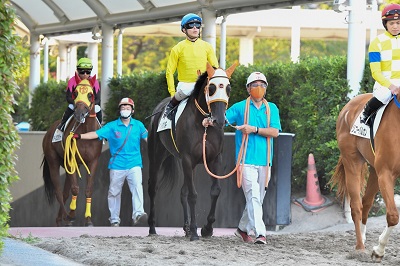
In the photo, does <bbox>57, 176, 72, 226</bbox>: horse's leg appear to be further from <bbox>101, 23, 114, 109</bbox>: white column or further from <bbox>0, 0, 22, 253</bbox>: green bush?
<bbox>0, 0, 22, 253</bbox>: green bush

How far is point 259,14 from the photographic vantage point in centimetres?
3922

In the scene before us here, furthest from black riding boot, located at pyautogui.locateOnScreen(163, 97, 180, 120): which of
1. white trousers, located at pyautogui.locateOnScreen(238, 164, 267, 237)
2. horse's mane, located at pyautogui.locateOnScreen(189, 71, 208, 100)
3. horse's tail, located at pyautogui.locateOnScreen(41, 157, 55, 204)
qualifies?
horse's tail, located at pyautogui.locateOnScreen(41, 157, 55, 204)

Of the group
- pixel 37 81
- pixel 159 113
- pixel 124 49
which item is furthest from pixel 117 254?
pixel 124 49

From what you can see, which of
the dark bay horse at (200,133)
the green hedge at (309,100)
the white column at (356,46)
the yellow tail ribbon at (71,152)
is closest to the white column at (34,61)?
the green hedge at (309,100)

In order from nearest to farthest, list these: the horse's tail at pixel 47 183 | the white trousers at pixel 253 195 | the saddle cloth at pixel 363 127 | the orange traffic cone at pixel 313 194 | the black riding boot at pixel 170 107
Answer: the saddle cloth at pixel 363 127 → the white trousers at pixel 253 195 → the black riding boot at pixel 170 107 → the orange traffic cone at pixel 313 194 → the horse's tail at pixel 47 183

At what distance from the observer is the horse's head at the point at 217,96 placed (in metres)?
10.9

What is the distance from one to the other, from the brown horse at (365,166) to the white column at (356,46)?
299 cm

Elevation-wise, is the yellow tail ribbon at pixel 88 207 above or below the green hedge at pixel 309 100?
below

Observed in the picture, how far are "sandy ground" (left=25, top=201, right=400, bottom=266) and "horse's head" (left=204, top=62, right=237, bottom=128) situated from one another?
1.40 metres

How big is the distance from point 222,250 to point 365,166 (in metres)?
2.11

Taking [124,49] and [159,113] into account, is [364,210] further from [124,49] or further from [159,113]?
[124,49]

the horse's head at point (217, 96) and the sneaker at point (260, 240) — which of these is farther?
the sneaker at point (260, 240)

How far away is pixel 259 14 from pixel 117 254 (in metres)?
30.3

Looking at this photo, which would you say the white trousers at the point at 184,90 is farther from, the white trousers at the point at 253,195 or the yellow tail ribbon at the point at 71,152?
the yellow tail ribbon at the point at 71,152
